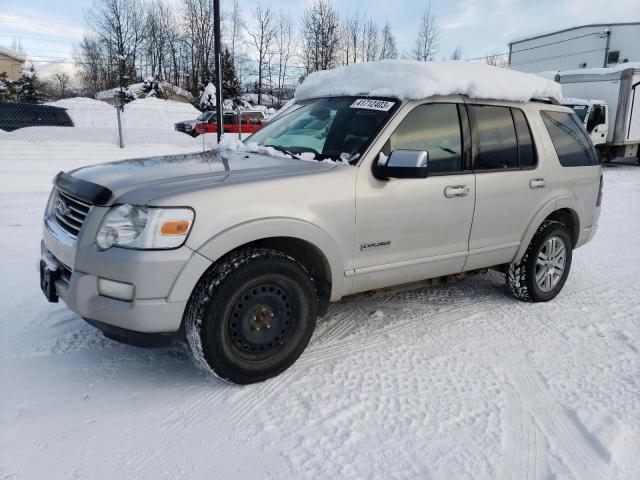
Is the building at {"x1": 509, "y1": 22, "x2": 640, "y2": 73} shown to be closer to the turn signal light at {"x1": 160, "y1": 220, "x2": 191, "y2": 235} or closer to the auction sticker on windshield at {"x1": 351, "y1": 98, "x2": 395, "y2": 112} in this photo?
the auction sticker on windshield at {"x1": 351, "y1": 98, "x2": 395, "y2": 112}

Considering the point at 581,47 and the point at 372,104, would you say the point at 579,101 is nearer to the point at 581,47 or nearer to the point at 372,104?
the point at 372,104

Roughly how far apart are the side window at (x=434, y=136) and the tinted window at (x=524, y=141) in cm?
74

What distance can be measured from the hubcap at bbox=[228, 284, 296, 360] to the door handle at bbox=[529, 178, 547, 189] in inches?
93.9

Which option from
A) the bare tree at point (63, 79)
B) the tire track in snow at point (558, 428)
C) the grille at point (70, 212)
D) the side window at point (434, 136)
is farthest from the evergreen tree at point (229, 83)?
the tire track in snow at point (558, 428)

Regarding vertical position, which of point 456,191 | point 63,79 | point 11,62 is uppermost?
point 11,62

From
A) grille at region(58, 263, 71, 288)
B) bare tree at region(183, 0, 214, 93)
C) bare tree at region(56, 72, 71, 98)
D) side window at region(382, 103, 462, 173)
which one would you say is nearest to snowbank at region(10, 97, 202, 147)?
grille at region(58, 263, 71, 288)

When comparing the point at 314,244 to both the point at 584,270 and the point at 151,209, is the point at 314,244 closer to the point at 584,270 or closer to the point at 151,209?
the point at 151,209

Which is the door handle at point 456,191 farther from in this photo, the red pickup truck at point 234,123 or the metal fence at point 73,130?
the red pickup truck at point 234,123

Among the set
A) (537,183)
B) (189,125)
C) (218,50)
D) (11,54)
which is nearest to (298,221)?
(537,183)

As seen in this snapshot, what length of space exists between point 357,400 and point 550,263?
262 centimetres

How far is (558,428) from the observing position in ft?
8.96

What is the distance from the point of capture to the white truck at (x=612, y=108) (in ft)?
53.9

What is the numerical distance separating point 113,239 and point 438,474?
6.44 ft

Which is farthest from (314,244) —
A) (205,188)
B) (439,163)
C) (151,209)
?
(439,163)
